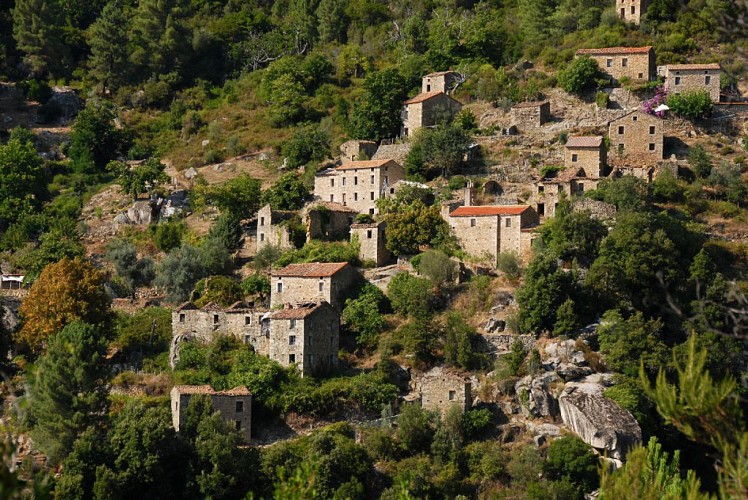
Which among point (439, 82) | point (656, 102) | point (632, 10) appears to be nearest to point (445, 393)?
point (656, 102)

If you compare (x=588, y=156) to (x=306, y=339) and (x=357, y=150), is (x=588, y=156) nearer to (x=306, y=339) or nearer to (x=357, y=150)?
(x=357, y=150)

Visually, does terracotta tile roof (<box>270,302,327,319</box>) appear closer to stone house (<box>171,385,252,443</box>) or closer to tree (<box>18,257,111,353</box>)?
stone house (<box>171,385,252,443</box>)

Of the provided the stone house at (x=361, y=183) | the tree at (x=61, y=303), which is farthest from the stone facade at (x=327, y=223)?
the tree at (x=61, y=303)

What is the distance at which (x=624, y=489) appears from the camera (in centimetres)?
2467

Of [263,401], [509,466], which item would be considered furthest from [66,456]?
[509,466]

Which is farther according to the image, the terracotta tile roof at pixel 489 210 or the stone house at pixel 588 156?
the stone house at pixel 588 156

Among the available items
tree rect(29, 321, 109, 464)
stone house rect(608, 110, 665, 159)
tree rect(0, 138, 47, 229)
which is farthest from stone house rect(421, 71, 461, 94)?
tree rect(29, 321, 109, 464)

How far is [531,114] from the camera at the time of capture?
72000 mm

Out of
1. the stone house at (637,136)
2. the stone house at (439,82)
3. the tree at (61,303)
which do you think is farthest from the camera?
the stone house at (439,82)

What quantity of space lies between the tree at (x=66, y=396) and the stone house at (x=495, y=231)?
55.2 ft

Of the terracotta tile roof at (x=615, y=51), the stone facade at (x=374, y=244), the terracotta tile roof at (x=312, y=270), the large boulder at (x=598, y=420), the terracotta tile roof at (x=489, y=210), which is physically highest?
the terracotta tile roof at (x=615, y=51)

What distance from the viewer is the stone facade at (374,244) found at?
201 feet

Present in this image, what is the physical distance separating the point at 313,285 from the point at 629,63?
25760 mm

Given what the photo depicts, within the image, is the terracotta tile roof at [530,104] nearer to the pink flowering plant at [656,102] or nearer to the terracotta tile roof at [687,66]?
the pink flowering plant at [656,102]
